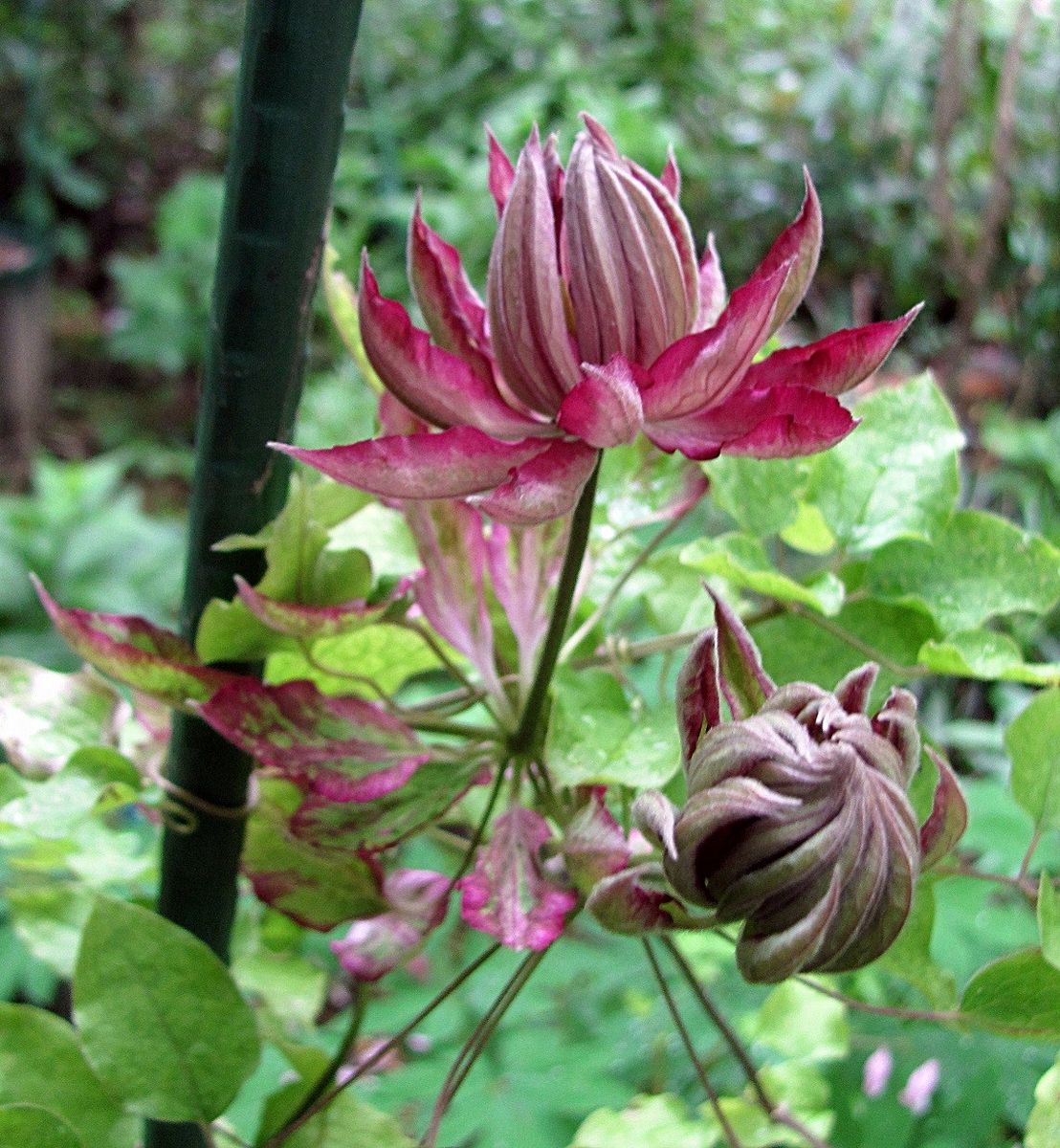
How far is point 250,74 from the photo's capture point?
0.30m

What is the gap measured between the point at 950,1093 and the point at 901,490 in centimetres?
37

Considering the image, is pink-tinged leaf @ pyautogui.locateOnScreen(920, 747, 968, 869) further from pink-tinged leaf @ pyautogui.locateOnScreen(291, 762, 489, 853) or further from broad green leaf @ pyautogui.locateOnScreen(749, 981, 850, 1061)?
broad green leaf @ pyautogui.locateOnScreen(749, 981, 850, 1061)

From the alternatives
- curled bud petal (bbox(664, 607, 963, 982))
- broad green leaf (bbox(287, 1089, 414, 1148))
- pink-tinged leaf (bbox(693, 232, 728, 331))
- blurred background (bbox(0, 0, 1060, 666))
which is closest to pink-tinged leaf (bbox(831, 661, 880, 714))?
curled bud petal (bbox(664, 607, 963, 982))

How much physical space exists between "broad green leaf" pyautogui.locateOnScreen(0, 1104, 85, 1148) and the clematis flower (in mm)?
191

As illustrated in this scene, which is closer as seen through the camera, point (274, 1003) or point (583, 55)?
point (274, 1003)

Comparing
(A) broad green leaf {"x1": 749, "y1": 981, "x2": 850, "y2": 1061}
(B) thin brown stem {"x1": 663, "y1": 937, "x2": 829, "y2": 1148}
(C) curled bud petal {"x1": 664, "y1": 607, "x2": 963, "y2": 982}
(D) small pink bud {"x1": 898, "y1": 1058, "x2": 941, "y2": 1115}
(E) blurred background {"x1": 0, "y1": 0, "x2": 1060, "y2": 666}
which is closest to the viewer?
(C) curled bud petal {"x1": 664, "y1": 607, "x2": 963, "y2": 982}

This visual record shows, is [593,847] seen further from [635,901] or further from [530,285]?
[530,285]

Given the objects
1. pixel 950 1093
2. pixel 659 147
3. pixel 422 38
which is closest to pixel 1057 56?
pixel 659 147

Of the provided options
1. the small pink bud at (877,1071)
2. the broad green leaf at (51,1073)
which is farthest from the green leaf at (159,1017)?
the small pink bud at (877,1071)

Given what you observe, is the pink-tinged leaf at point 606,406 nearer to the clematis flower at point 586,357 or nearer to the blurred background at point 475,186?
the clematis flower at point 586,357

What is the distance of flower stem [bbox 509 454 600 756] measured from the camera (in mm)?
303

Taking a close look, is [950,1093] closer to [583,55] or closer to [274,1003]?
[274,1003]

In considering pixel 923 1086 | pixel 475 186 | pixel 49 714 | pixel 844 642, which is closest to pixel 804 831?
pixel 844 642

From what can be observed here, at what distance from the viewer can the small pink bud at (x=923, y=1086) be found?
64 centimetres
